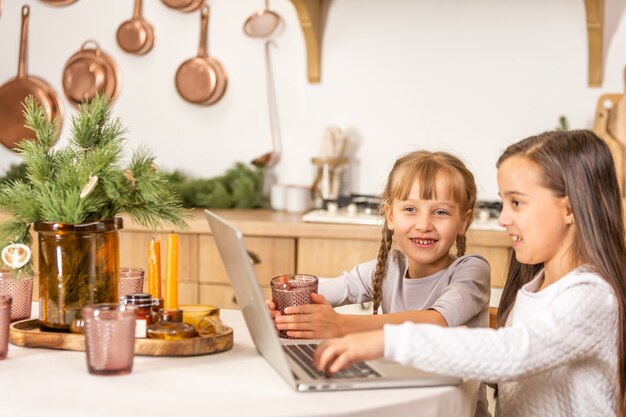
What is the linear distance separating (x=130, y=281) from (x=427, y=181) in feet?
2.03

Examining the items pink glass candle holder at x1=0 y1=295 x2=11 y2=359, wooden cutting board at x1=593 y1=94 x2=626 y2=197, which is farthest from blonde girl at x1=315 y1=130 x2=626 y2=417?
wooden cutting board at x1=593 y1=94 x2=626 y2=197

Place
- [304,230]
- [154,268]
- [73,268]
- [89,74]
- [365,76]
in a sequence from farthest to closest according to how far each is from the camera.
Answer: [89,74], [365,76], [304,230], [154,268], [73,268]

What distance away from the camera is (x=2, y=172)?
12.3 ft

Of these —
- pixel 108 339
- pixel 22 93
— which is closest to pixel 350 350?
pixel 108 339

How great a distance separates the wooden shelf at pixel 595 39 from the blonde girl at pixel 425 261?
1.49m

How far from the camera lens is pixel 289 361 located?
1.34m

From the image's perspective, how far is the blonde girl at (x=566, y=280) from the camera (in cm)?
131

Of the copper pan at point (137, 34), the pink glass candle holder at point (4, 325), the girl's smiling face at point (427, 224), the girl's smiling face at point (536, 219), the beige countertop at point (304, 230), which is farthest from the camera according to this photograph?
the copper pan at point (137, 34)

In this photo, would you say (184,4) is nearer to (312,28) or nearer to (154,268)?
(312,28)

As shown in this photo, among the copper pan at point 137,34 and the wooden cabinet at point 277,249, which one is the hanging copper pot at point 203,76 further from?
the wooden cabinet at point 277,249

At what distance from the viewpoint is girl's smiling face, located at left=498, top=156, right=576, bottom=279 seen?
57.4 inches

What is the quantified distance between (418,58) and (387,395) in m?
2.37

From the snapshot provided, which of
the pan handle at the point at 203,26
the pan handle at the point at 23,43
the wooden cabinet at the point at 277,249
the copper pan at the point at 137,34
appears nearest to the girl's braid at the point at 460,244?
the wooden cabinet at the point at 277,249

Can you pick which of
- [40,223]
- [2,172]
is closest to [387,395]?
[40,223]
